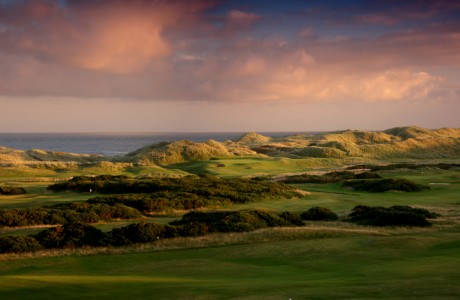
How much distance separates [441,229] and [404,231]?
2700mm

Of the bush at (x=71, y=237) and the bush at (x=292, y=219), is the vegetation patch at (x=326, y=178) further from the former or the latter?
the bush at (x=71, y=237)

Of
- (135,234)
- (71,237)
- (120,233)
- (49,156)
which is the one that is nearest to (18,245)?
(71,237)

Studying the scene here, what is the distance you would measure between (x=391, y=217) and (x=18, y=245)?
2434cm

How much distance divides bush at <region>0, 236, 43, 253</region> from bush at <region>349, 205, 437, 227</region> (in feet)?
71.8

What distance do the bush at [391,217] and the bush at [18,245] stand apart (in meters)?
21.9

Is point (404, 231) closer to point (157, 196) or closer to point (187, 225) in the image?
point (187, 225)

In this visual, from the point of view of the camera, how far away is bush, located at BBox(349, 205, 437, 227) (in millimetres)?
34844

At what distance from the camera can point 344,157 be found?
414 ft

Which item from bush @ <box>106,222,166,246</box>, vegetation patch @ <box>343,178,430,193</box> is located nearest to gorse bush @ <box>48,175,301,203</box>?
vegetation patch @ <box>343,178,430,193</box>

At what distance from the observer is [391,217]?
35.7 metres

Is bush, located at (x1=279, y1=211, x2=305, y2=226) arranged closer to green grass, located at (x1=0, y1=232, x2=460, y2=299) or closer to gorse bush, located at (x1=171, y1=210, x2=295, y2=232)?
gorse bush, located at (x1=171, y1=210, x2=295, y2=232)

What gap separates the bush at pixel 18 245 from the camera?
26.8m

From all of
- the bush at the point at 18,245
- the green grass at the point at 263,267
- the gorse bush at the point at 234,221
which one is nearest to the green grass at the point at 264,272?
the green grass at the point at 263,267

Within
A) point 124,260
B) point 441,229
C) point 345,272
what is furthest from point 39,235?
point 441,229
